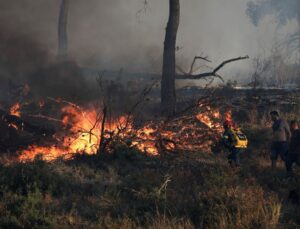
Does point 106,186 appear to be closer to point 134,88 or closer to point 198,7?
point 134,88

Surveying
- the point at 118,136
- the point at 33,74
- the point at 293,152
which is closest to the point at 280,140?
the point at 293,152

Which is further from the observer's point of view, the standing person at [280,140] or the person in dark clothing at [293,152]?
the standing person at [280,140]

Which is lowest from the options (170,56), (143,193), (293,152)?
(143,193)

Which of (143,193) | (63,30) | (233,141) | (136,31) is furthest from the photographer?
(136,31)

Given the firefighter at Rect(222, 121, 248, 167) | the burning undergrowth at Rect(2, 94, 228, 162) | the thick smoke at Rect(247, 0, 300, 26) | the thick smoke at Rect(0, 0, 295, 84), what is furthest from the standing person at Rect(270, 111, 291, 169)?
the thick smoke at Rect(247, 0, 300, 26)

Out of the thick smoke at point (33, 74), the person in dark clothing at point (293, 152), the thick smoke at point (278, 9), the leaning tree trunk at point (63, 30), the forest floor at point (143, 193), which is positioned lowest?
the forest floor at point (143, 193)

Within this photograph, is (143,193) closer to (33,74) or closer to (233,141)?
(233,141)

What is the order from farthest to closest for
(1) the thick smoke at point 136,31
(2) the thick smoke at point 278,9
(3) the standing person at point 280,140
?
(2) the thick smoke at point 278,9 < (1) the thick smoke at point 136,31 < (3) the standing person at point 280,140

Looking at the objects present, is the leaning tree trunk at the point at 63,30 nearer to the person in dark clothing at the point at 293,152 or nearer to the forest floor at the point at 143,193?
the forest floor at the point at 143,193

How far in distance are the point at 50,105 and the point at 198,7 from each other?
1323 inches

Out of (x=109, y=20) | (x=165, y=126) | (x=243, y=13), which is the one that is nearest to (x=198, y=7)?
(x=243, y=13)

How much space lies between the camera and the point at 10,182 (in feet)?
31.6

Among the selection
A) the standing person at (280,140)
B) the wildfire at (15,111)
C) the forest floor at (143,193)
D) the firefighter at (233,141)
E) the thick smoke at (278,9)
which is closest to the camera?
the forest floor at (143,193)

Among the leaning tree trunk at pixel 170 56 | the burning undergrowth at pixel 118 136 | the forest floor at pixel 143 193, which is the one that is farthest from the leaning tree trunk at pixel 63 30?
the forest floor at pixel 143 193
